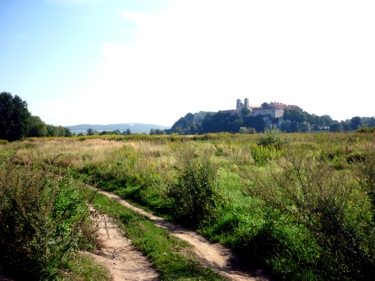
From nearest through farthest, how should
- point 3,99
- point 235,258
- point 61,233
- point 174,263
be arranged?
1. point 61,233
2. point 174,263
3. point 235,258
4. point 3,99

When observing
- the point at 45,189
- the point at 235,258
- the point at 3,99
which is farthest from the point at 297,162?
the point at 3,99

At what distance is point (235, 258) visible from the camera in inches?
249

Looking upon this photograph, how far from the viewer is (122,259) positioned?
5820 mm

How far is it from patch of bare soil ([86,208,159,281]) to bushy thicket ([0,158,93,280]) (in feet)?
2.97

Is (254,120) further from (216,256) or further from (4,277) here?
(4,277)

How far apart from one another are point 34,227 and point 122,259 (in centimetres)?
216

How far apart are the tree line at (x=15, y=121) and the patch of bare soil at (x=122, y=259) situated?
61924mm

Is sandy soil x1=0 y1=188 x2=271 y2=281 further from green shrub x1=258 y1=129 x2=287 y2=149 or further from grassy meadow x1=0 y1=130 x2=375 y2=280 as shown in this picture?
green shrub x1=258 y1=129 x2=287 y2=149

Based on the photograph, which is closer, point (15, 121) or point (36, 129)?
point (15, 121)

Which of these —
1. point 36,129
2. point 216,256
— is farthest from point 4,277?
point 36,129

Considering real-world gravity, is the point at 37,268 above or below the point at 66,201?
below

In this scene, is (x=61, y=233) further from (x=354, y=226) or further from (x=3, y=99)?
(x=3, y=99)

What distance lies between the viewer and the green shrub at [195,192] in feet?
27.7

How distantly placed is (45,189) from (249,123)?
A: 109752 mm
